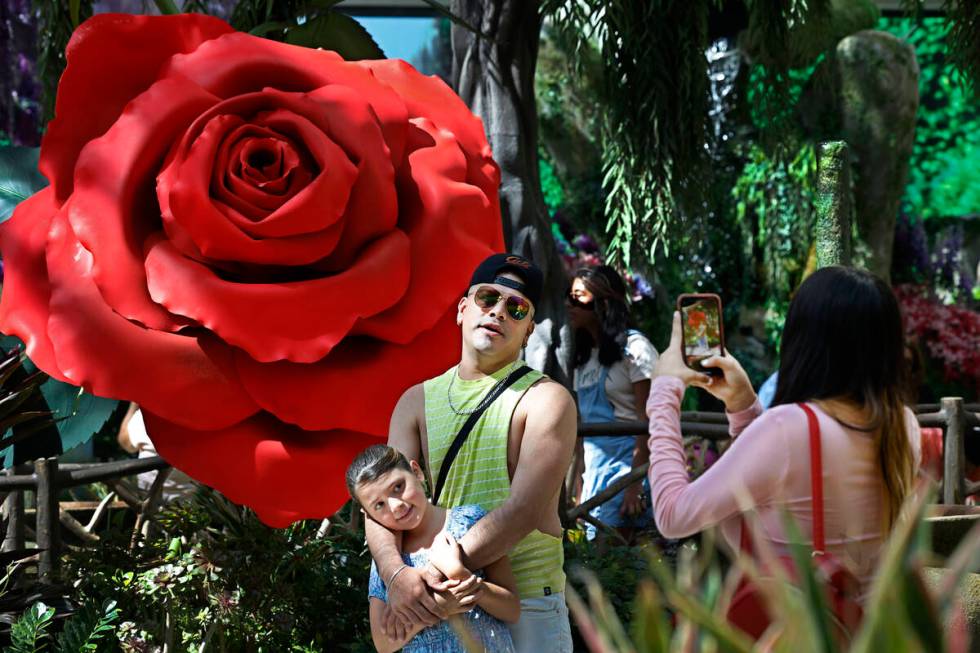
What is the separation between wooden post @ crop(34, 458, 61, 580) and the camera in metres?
2.91

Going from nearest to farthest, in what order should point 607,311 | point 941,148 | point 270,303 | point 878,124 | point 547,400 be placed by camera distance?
point 270,303
point 547,400
point 607,311
point 878,124
point 941,148

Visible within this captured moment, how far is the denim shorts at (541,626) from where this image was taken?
1.98 m

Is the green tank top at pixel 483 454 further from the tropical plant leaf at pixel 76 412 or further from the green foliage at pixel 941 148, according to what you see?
the green foliage at pixel 941 148

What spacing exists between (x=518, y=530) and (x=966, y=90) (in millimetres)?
2214

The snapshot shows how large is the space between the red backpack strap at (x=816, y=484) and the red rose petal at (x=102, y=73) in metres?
0.94

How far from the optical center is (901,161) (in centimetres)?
1045

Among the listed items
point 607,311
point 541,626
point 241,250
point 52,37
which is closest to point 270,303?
point 241,250

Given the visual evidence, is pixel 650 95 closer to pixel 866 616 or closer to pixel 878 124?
pixel 866 616

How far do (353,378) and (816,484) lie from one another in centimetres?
67

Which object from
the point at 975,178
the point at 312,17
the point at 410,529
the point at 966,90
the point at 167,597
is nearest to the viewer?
the point at 312,17

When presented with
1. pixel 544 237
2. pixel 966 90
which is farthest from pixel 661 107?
pixel 966 90

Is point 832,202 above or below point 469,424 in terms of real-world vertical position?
above

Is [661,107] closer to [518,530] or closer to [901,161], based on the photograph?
[518,530]

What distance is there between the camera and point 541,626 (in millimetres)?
2002
